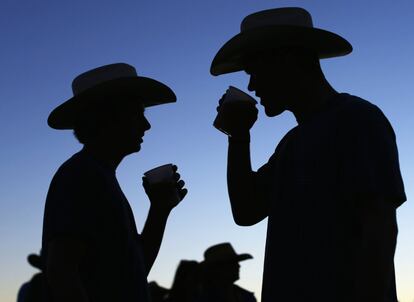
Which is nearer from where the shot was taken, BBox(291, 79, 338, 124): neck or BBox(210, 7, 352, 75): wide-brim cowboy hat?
BBox(291, 79, 338, 124): neck

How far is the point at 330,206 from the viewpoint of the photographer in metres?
2.49

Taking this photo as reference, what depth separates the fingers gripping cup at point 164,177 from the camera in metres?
4.07

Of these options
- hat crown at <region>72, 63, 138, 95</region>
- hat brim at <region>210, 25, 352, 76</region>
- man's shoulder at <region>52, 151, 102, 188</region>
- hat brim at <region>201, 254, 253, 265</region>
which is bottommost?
man's shoulder at <region>52, 151, 102, 188</region>

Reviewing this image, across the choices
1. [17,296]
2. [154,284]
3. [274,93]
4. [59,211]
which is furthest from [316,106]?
[154,284]

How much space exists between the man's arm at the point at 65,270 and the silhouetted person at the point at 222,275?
5.27m

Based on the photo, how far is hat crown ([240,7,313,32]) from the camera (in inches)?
121

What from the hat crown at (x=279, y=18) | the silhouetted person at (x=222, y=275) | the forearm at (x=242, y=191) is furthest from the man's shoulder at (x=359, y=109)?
the silhouetted person at (x=222, y=275)

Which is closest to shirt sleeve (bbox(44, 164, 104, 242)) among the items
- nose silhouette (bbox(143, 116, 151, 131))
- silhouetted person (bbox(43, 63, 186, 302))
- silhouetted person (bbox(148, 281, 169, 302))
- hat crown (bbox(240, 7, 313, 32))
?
silhouetted person (bbox(43, 63, 186, 302))

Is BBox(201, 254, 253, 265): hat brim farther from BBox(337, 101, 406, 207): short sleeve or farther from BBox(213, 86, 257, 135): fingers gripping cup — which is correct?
BBox(337, 101, 406, 207): short sleeve

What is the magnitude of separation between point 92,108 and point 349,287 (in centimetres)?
195

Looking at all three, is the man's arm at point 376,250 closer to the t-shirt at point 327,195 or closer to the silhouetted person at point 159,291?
the t-shirt at point 327,195

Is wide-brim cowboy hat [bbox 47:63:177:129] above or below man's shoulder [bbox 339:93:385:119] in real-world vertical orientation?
above

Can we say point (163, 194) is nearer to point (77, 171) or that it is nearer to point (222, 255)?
point (77, 171)

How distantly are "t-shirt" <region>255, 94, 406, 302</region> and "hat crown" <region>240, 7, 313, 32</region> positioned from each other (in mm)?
534
